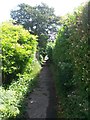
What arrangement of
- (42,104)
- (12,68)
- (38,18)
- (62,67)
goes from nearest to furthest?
(62,67) < (42,104) < (12,68) < (38,18)

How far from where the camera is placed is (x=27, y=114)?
865cm

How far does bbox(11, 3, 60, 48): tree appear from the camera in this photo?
43.1 metres

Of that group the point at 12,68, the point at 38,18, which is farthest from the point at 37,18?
the point at 12,68

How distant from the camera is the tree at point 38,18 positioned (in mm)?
43119

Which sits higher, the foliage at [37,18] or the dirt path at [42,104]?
the foliage at [37,18]

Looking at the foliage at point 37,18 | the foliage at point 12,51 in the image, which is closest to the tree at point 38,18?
the foliage at point 37,18

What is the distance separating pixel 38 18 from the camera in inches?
1716

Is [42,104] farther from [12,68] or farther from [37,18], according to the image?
[37,18]

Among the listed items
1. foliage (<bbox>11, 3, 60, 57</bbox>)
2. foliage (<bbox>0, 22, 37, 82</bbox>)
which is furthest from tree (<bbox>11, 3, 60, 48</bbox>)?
foliage (<bbox>0, 22, 37, 82</bbox>)

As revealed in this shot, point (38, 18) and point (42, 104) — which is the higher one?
point (38, 18)

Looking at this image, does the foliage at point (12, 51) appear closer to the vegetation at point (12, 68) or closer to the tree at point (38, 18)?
the vegetation at point (12, 68)

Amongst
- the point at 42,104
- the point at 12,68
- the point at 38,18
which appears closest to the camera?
the point at 42,104

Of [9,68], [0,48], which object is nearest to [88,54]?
[0,48]

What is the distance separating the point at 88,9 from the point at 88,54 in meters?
0.94
